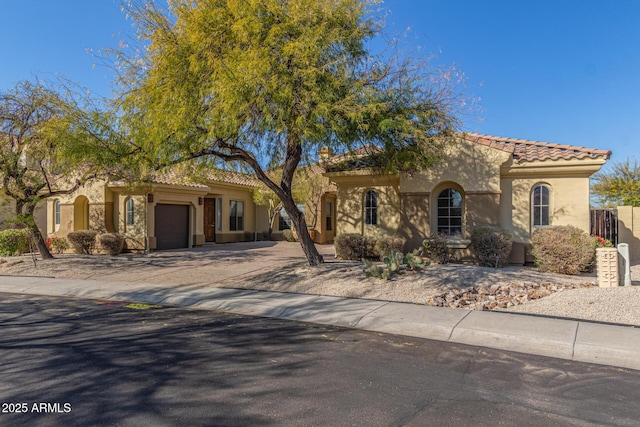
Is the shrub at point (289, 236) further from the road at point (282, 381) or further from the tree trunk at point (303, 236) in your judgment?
the road at point (282, 381)

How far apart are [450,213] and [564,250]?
3.88 metres

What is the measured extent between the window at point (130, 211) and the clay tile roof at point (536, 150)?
14797 millimetres

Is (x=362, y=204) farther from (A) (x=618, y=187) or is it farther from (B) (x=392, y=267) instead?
(A) (x=618, y=187)

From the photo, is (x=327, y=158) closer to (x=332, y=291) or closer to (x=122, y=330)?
(x=332, y=291)

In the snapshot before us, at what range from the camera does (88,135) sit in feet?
38.6

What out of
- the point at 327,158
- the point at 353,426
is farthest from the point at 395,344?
the point at 327,158

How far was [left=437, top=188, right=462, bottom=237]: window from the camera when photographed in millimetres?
14875

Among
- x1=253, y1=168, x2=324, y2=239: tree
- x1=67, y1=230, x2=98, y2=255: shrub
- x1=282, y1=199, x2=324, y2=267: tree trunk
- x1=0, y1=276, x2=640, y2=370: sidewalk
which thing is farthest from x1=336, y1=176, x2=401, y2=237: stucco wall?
x1=67, y1=230, x2=98, y2=255: shrub

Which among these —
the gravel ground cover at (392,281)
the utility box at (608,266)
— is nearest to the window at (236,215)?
the gravel ground cover at (392,281)

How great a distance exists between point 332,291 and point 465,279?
3.36 meters

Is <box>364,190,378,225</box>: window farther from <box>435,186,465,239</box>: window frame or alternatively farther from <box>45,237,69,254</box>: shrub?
→ <box>45,237,69,254</box>: shrub

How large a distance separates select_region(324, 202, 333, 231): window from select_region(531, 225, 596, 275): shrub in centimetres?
1376

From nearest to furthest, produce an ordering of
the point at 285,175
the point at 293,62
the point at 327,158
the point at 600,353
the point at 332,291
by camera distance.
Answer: the point at 600,353
the point at 293,62
the point at 332,291
the point at 285,175
the point at 327,158

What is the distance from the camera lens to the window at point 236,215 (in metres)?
25.5
